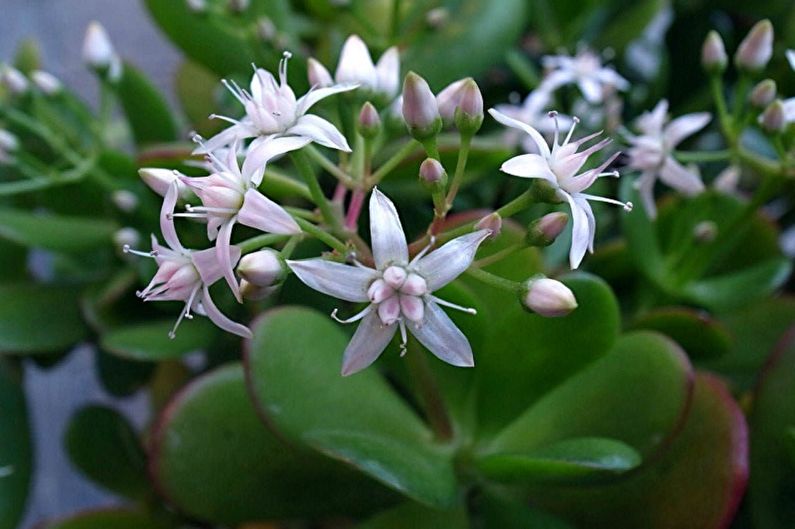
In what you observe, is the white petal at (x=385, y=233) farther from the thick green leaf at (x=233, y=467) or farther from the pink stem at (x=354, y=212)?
the thick green leaf at (x=233, y=467)

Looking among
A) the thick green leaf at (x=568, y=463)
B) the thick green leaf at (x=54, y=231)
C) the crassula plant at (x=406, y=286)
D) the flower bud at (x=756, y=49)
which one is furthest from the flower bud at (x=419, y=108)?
the thick green leaf at (x=54, y=231)

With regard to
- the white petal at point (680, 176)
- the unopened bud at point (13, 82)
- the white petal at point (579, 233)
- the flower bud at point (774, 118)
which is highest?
the white petal at point (579, 233)

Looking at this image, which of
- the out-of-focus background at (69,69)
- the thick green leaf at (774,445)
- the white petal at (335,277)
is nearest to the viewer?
the white petal at (335,277)

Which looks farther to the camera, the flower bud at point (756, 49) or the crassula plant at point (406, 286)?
the flower bud at point (756, 49)

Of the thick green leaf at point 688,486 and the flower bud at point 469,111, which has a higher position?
the flower bud at point 469,111

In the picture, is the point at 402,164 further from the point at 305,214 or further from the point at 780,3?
the point at 780,3

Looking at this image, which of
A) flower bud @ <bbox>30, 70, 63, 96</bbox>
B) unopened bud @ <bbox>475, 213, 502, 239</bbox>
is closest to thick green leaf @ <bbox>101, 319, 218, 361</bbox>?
flower bud @ <bbox>30, 70, 63, 96</bbox>

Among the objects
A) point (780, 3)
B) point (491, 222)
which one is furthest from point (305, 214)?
point (780, 3)
